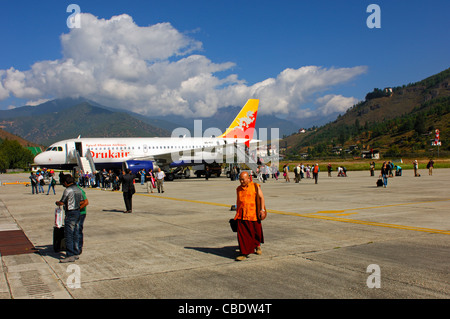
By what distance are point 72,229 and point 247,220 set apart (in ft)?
11.5

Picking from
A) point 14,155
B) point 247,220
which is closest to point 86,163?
point 247,220

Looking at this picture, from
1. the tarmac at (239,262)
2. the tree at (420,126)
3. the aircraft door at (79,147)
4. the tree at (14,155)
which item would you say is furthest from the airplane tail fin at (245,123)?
the tree at (420,126)

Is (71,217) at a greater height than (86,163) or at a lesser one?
lesser

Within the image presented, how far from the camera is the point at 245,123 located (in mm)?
44656

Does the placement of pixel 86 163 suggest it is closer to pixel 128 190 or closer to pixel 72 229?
pixel 128 190

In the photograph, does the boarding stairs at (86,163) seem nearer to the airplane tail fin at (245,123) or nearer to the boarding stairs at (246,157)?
the boarding stairs at (246,157)

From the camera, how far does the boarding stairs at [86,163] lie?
32.2 metres

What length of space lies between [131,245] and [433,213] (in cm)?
989

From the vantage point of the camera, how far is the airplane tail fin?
4438 centimetres

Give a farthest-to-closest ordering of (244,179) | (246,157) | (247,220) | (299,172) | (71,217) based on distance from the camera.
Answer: (246,157) < (299,172) < (71,217) < (244,179) < (247,220)

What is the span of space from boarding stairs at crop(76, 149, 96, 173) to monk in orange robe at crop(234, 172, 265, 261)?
90.0 feet
